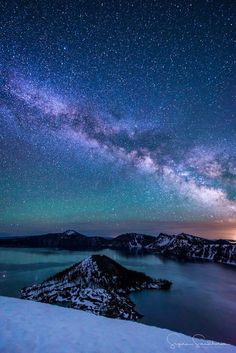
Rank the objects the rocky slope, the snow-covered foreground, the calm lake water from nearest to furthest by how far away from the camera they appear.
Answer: the snow-covered foreground < the calm lake water < the rocky slope

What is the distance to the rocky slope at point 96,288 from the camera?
104 m

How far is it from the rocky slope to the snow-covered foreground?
89772mm

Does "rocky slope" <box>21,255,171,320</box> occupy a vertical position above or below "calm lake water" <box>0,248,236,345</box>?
above

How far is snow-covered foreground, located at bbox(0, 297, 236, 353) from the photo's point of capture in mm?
10531

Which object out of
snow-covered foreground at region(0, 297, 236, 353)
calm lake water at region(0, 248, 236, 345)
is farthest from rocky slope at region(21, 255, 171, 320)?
snow-covered foreground at region(0, 297, 236, 353)

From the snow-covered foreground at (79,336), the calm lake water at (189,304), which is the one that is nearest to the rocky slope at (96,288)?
the calm lake water at (189,304)

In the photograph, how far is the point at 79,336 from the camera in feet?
38.6

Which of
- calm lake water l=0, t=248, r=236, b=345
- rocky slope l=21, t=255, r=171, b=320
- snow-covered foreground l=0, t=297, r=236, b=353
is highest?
snow-covered foreground l=0, t=297, r=236, b=353

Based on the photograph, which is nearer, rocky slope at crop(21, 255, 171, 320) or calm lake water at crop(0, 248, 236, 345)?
calm lake water at crop(0, 248, 236, 345)

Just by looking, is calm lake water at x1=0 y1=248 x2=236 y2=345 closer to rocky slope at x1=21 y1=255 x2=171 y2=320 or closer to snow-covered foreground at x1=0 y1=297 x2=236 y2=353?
rocky slope at x1=21 y1=255 x2=171 y2=320

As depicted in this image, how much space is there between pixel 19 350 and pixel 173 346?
6.57 m

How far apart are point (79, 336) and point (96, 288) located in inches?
4889

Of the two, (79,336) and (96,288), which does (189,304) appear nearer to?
(96,288)

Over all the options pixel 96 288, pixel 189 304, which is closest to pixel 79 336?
pixel 96 288
